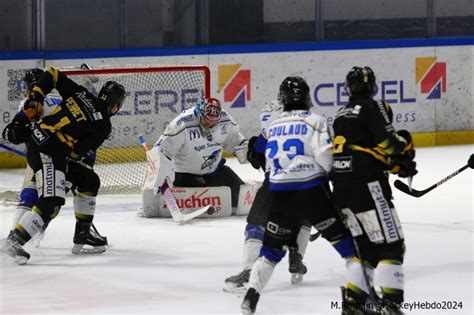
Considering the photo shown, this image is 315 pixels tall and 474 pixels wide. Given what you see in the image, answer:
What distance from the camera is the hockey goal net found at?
378 inches

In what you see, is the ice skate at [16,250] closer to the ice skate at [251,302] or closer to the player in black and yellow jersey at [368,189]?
the ice skate at [251,302]

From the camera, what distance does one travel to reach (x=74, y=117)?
265 inches

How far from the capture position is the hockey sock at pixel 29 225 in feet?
21.5

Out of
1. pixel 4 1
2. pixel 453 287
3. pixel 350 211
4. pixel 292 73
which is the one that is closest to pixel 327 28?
pixel 292 73

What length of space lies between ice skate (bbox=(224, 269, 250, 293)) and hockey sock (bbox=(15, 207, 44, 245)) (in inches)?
50.4

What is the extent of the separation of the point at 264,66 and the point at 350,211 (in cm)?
641

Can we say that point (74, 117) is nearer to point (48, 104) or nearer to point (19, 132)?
point (19, 132)

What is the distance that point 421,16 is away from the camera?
1189cm

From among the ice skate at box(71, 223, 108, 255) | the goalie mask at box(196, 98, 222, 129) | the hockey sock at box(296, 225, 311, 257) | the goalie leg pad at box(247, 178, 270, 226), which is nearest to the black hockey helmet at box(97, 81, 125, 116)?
the ice skate at box(71, 223, 108, 255)

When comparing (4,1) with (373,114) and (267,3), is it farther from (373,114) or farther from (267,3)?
(373,114)

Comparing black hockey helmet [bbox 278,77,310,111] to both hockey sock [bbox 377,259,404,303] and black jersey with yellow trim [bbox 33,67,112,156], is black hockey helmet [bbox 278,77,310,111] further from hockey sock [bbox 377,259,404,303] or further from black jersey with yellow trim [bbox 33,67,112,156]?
black jersey with yellow trim [bbox 33,67,112,156]

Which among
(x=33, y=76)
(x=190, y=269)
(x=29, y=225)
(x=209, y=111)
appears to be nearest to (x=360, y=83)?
(x=190, y=269)

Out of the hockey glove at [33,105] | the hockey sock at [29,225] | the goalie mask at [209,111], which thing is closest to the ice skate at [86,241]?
the hockey sock at [29,225]

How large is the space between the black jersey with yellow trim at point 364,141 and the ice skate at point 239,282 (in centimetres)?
99
